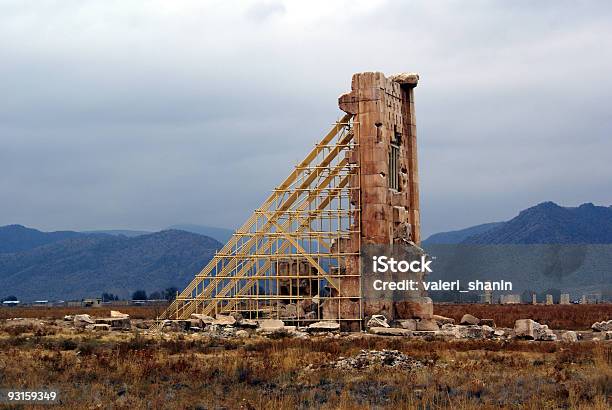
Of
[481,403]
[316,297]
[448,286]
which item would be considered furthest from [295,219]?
[448,286]

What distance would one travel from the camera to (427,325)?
5047cm

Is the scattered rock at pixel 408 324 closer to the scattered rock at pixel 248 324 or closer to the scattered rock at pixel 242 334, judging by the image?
the scattered rock at pixel 248 324

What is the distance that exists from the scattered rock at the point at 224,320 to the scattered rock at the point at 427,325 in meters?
→ 8.71

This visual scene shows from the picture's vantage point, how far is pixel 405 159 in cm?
5475

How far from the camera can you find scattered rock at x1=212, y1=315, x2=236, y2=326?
161 feet

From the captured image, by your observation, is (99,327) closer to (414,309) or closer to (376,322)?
(376,322)

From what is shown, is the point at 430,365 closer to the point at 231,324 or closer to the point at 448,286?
the point at 231,324

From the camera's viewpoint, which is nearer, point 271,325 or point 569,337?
point 569,337

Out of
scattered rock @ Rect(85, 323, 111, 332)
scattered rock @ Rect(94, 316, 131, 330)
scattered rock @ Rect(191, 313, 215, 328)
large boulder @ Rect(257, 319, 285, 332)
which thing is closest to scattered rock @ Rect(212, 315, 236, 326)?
scattered rock @ Rect(191, 313, 215, 328)

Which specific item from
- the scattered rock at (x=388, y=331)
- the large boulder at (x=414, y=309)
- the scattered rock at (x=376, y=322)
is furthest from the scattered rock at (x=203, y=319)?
the large boulder at (x=414, y=309)

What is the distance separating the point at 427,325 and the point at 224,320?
955cm

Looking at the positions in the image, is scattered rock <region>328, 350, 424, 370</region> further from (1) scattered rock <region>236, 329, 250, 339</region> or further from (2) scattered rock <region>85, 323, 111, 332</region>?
(2) scattered rock <region>85, 323, 111, 332</region>

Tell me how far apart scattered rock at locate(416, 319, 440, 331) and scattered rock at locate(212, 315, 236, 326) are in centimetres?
871

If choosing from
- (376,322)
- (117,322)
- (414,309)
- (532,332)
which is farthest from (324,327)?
(117,322)
